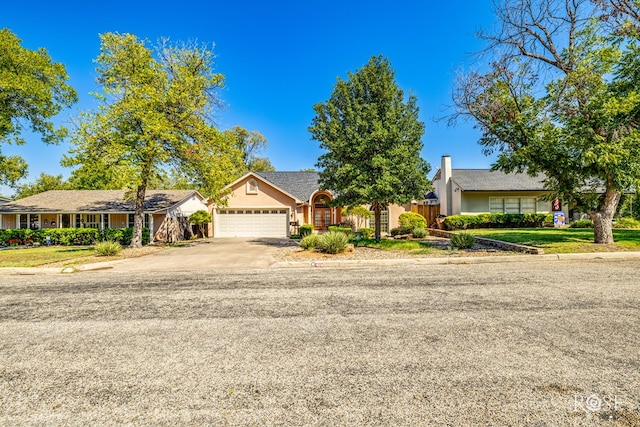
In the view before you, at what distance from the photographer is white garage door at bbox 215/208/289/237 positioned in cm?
2470

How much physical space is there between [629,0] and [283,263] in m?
16.9

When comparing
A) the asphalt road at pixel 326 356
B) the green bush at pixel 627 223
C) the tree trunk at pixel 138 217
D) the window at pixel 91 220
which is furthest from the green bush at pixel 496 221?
the window at pixel 91 220

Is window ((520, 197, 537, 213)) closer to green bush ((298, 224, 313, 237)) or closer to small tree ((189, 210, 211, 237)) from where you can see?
green bush ((298, 224, 313, 237))

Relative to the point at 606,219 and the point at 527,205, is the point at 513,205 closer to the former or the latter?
the point at 527,205

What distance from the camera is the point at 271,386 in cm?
313

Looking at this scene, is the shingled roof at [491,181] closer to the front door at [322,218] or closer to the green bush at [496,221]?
the green bush at [496,221]

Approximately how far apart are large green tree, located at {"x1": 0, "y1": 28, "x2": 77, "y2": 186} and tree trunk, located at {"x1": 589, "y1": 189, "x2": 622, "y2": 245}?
2613 cm

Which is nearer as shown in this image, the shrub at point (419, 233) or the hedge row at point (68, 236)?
the shrub at point (419, 233)

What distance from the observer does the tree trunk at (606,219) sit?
12500mm


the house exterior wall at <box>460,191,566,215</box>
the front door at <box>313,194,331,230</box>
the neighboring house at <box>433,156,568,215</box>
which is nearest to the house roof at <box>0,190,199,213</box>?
the front door at <box>313,194,331,230</box>

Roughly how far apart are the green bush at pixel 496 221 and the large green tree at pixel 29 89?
25187mm

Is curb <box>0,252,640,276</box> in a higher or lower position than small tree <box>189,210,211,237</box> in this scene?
lower

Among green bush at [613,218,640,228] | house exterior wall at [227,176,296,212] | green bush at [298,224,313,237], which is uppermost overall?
house exterior wall at [227,176,296,212]

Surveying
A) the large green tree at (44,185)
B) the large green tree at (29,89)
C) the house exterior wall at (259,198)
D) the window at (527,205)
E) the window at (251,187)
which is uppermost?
the large green tree at (29,89)
